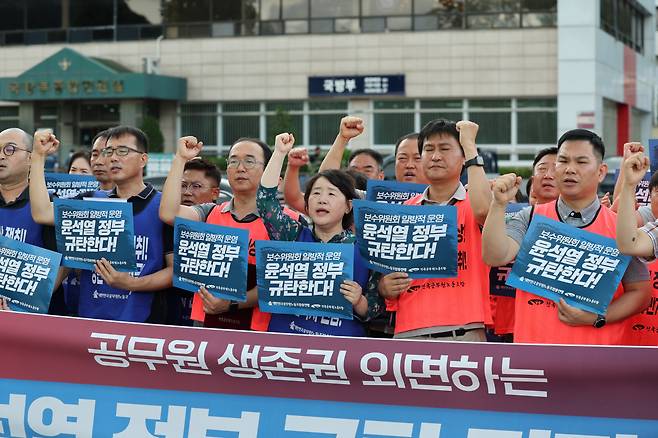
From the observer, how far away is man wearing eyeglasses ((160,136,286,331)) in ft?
17.7

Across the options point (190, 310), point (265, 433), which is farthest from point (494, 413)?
point (190, 310)

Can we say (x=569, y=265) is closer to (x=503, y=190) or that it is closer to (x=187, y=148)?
(x=503, y=190)

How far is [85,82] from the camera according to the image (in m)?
35.6

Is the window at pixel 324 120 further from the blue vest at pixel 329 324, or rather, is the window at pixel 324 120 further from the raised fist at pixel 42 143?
the blue vest at pixel 329 324

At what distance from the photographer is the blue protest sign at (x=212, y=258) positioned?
5148 millimetres

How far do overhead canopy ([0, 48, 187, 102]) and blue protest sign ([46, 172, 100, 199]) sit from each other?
28.4 m

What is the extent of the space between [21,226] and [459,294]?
102 inches

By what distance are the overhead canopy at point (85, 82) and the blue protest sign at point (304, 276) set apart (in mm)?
30729

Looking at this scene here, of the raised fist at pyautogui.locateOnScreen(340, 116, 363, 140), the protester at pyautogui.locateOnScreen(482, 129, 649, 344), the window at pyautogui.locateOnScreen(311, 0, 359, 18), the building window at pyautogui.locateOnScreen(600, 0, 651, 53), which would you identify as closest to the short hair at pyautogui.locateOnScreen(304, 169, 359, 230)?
the raised fist at pyautogui.locateOnScreen(340, 116, 363, 140)

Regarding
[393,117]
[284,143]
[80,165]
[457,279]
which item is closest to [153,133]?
[393,117]

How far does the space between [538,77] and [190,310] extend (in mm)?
29349

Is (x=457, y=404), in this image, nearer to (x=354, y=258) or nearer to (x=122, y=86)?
(x=354, y=258)

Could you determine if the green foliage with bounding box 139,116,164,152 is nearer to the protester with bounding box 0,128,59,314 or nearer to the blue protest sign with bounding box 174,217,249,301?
the protester with bounding box 0,128,59,314

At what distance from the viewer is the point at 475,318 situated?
4879mm
